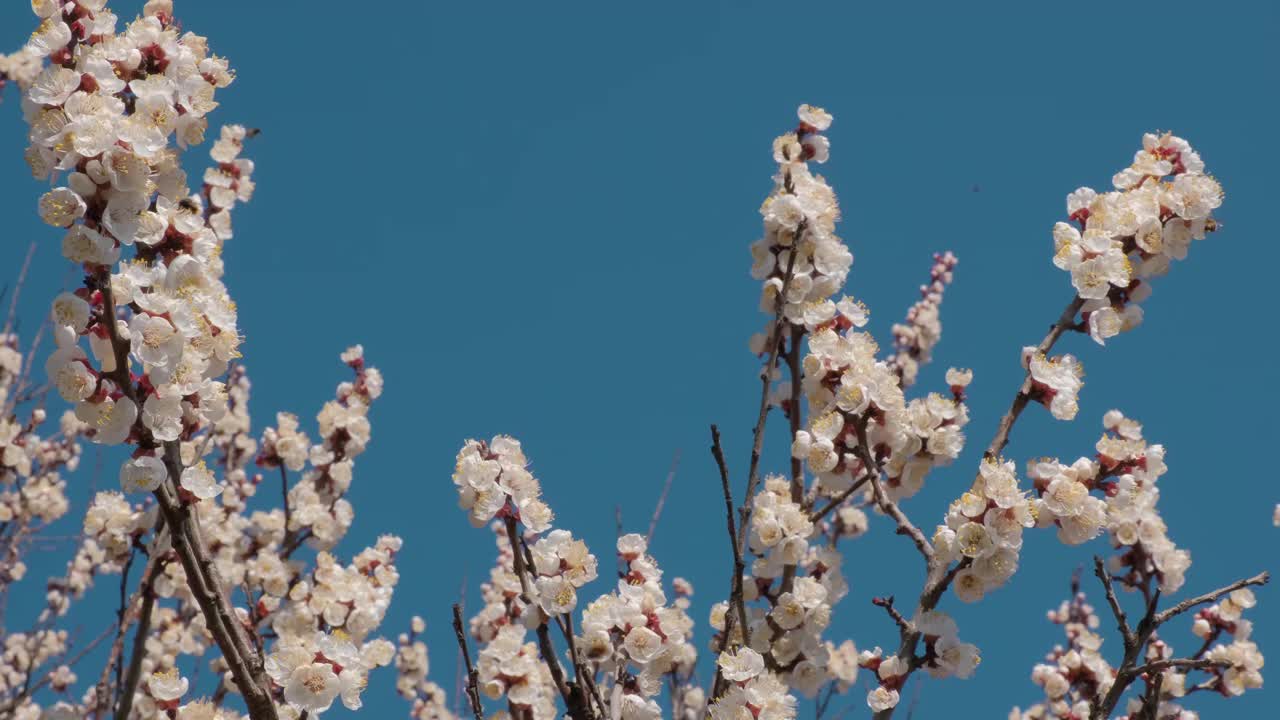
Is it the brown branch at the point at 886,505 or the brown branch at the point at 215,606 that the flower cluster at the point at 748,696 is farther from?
the brown branch at the point at 215,606

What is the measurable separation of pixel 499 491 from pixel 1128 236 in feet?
7.11

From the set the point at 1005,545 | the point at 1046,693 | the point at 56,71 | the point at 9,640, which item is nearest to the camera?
the point at 56,71

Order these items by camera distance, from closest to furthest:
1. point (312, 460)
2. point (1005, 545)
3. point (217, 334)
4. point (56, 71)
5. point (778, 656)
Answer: point (56, 71)
point (217, 334)
point (1005, 545)
point (778, 656)
point (312, 460)

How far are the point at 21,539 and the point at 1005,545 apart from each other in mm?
5514

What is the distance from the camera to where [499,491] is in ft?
10.9

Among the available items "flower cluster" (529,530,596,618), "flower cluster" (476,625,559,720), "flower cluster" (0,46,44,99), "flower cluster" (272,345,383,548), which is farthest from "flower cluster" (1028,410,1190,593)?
"flower cluster" (0,46,44,99)

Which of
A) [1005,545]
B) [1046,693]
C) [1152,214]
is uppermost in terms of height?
[1152,214]

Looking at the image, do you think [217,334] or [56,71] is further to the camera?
[217,334]

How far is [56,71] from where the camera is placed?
2.62m

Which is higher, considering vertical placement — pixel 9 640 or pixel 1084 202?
pixel 9 640

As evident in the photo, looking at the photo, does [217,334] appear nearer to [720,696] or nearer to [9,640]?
[720,696]

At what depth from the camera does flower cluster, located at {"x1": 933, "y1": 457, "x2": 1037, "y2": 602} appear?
3.20 m

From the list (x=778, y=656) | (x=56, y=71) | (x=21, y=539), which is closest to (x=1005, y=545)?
(x=778, y=656)

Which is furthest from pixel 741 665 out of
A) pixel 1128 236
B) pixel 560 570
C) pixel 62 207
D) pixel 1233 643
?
pixel 1233 643
